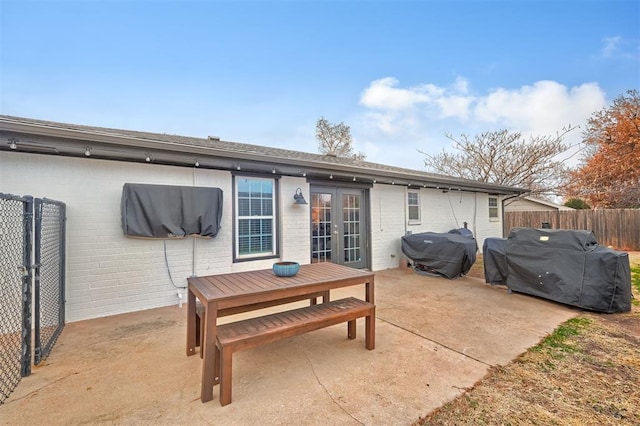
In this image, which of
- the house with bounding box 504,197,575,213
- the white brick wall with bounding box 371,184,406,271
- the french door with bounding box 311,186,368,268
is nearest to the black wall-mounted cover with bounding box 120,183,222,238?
the french door with bounding box 311,186,368,268

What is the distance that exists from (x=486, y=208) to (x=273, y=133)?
999 centimetres

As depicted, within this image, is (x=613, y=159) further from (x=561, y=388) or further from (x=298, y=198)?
(x=561, y=388)

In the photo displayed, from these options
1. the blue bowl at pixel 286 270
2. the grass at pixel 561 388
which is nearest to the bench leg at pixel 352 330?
the blue bowl at pixel 286 270

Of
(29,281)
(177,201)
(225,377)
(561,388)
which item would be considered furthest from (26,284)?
(561,388)

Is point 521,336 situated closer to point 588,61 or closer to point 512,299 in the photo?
point 512,299

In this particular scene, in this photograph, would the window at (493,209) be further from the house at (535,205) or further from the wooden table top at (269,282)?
the wooden table top at (269,282)

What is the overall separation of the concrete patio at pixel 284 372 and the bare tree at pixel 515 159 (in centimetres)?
1508

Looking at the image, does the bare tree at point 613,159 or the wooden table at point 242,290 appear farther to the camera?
the bare tree at point 613,159

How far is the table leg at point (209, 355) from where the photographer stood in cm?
200

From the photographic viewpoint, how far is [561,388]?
7.03 ft

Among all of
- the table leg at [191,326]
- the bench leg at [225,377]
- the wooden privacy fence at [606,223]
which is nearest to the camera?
the bench leg at [225,377]

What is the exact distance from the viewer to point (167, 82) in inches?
307

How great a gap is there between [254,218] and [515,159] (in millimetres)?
17235

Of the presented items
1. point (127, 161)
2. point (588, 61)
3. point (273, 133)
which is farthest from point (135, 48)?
point (588, 61)
